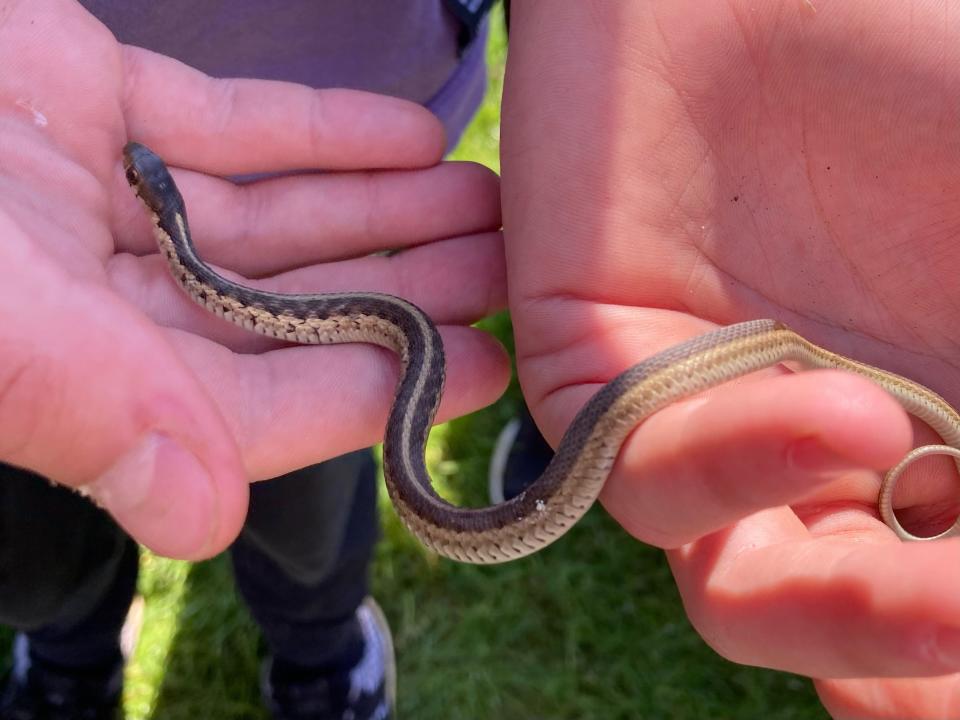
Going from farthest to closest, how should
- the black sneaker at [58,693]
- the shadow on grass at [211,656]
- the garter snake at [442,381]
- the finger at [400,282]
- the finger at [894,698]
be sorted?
the shadow on grass at [211,656]
the black sneaker at [58,693]
the finger at [400,282]
the garter snake at [442,381]
the finger at [894,698]

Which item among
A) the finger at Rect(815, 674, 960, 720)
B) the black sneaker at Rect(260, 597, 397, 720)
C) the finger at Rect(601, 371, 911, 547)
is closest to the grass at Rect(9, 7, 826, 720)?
the black sneaker at Rect(260, 597, 397, 720)

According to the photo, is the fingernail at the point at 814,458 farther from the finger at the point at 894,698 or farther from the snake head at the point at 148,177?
the snake head at the point at 148,177

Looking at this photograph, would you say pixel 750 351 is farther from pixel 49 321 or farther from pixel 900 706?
pixel 49 321

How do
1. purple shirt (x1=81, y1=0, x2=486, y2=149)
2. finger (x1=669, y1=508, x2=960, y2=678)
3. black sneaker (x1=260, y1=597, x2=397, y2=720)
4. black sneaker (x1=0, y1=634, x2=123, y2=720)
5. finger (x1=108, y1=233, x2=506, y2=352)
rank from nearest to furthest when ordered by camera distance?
finger (x1=669, y1=508, x2=960, y2=678)
finger (x1=108, y1=233, x2=506, y2=352)
purple shirt (x1=81, y1=0, x2=486, y2=149)
black sneaker (x1=0, y1=634, x2=123, y2=720)
black sneaker (x1=260, y1=597, x2=397, y2=720)

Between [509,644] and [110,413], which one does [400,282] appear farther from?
[509,644]

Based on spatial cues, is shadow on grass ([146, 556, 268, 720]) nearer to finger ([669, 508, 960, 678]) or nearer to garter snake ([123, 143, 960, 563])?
garter snake ([123, 143, 960, 563])

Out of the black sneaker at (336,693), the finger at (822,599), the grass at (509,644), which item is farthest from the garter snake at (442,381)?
the grass at (509,644)

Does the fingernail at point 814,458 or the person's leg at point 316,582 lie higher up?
the fingernail at point 814,458
